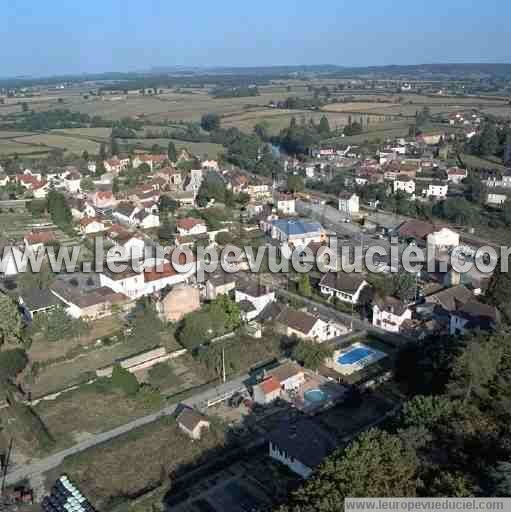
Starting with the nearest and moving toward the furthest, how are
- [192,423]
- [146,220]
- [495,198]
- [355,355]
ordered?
[192,423]
[355,355]
[146,220]
[495,198]

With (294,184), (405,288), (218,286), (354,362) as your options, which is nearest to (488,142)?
(294,184)

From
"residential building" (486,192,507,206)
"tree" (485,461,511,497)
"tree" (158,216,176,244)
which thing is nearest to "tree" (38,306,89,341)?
"tree" (158,216,176,244)

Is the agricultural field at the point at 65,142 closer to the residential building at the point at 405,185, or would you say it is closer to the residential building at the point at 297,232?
the residential building at the point at 405,185

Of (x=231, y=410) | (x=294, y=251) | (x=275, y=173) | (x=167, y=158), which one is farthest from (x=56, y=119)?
(x=231, y=410)

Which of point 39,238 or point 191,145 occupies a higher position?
point 191,145

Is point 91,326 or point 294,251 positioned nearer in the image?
point 91,326

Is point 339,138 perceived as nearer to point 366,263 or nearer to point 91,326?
point 366,263

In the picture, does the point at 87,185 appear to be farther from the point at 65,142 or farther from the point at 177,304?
the point at 177,304
